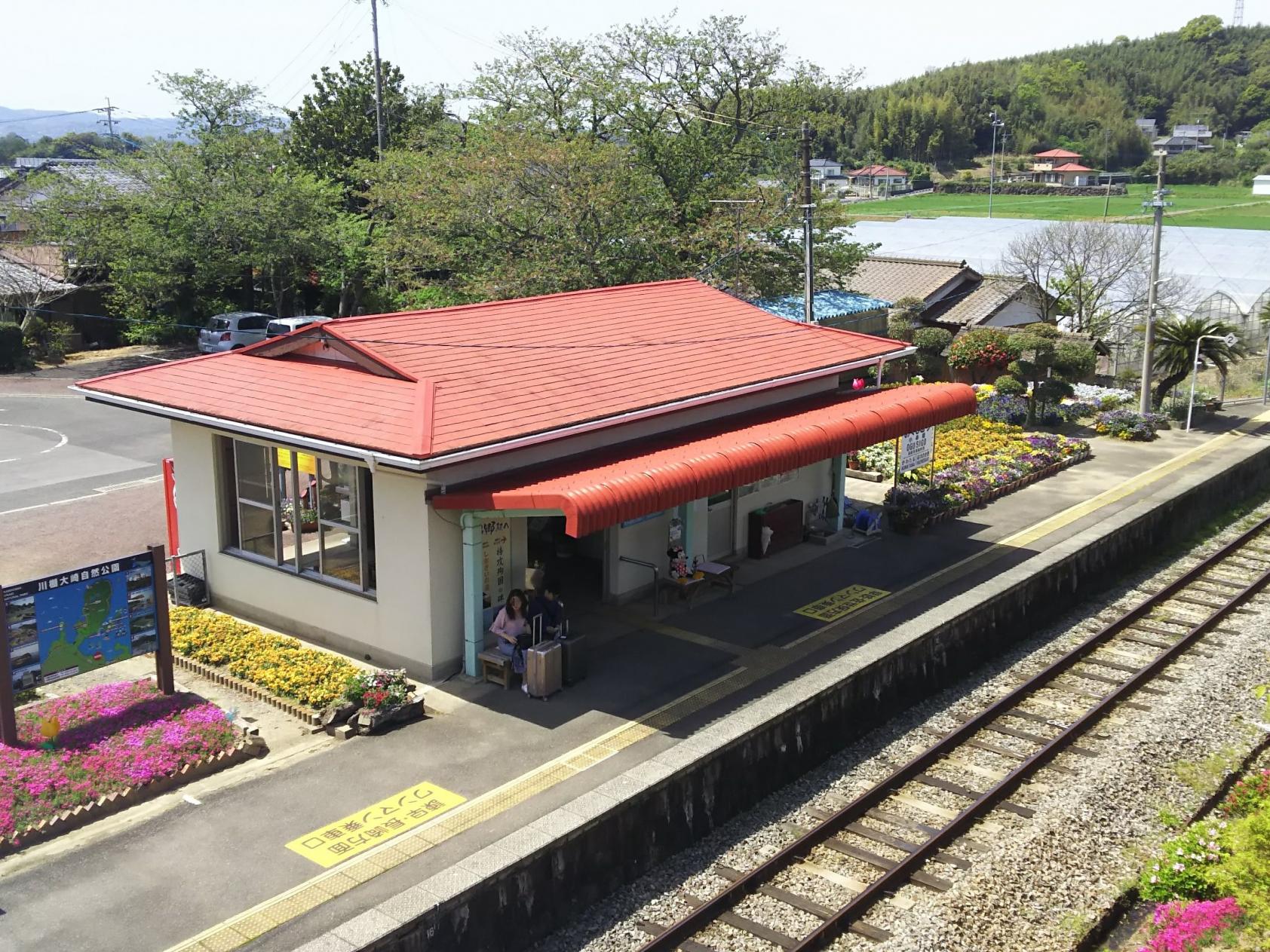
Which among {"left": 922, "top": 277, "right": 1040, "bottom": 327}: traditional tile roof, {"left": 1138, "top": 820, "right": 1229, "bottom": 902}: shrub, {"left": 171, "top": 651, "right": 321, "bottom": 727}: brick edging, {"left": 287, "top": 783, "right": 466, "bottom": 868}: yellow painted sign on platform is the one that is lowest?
{"left": 1138, "top": 820, "right": 1229, "bottom": 902}: shrub

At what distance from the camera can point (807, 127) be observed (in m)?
23.9

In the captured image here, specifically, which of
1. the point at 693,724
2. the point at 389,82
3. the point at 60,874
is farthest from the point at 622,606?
the point at 389,82

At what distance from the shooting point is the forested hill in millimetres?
131750

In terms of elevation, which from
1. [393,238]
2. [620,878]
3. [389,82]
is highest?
[389,82]

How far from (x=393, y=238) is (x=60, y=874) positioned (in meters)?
24.4

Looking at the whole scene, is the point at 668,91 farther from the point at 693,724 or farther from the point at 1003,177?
the point at 1003,177

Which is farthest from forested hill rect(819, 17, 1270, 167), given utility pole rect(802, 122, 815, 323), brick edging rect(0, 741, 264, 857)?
brick edging rect(0, 741, 264, 857)

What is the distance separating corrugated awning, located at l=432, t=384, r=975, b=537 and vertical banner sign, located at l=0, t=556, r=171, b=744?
11.3 feet

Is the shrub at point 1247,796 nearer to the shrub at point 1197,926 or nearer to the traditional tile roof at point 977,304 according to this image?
the shrub at point 1197,926

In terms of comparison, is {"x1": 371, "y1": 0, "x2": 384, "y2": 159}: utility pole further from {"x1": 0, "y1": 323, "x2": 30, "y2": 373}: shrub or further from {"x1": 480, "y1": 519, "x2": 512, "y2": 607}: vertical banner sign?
{"x1": 480, "y1": 519, "x2": 512, "y2": 607}: vertical banner sign

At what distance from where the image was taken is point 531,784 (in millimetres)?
11758

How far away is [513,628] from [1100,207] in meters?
81.0

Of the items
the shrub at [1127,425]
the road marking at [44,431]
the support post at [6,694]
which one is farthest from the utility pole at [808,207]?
the road marking at [44,431]

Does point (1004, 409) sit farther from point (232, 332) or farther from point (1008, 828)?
point (232, 332)
